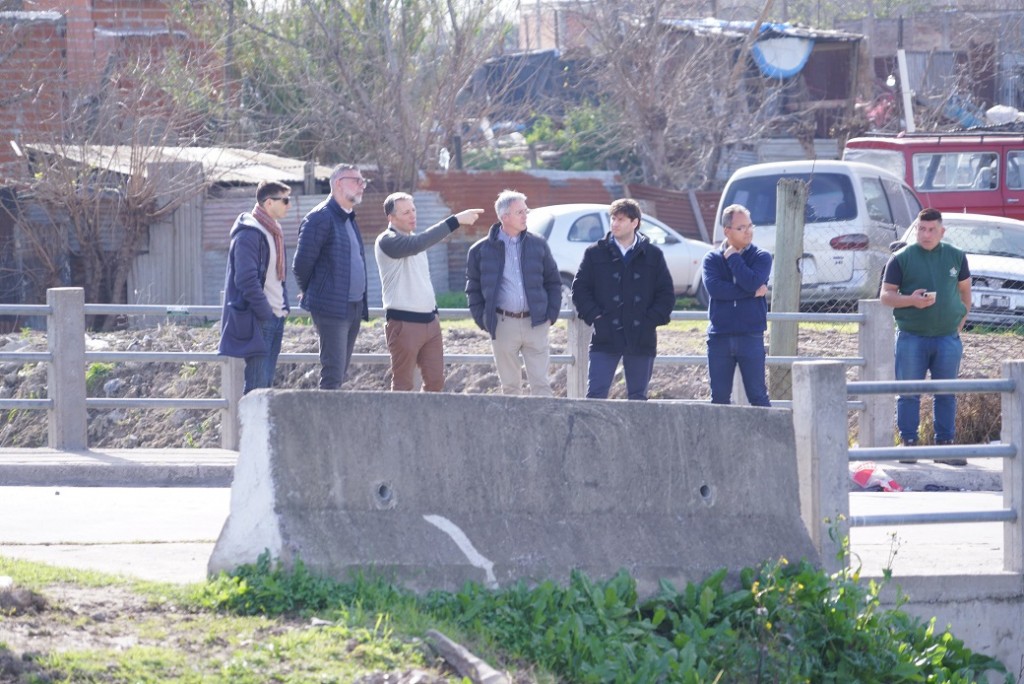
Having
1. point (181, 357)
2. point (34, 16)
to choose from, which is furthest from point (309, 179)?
point (181, 357)

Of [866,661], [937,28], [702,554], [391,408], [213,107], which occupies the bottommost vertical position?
[866,661]

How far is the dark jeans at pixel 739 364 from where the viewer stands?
912 cm

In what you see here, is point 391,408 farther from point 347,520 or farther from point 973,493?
point 973,493

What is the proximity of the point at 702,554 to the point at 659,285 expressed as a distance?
3245 mm

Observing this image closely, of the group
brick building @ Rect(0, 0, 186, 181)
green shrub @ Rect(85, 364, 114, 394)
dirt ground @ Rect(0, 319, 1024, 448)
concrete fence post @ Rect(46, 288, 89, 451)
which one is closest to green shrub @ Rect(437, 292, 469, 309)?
dirt ground @ Rect(0, 319, 1024, 448)

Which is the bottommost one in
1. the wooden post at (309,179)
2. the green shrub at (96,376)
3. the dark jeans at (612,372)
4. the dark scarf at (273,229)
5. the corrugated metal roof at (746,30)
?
the green shrub at (96,376)

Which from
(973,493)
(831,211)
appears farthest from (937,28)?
(973,493)

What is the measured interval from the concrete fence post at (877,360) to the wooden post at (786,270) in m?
0.59

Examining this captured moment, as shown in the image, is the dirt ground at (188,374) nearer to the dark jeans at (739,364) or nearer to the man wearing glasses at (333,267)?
the dark jeans at (739,364)

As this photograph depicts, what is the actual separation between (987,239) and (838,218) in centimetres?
182

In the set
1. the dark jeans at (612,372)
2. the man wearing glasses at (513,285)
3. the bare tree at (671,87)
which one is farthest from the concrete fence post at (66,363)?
the bare tree at (671,87)

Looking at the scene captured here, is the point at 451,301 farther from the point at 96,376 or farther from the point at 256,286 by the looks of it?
the point at 256,286

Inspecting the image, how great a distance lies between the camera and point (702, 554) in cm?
611

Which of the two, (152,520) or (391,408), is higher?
(391,408)
